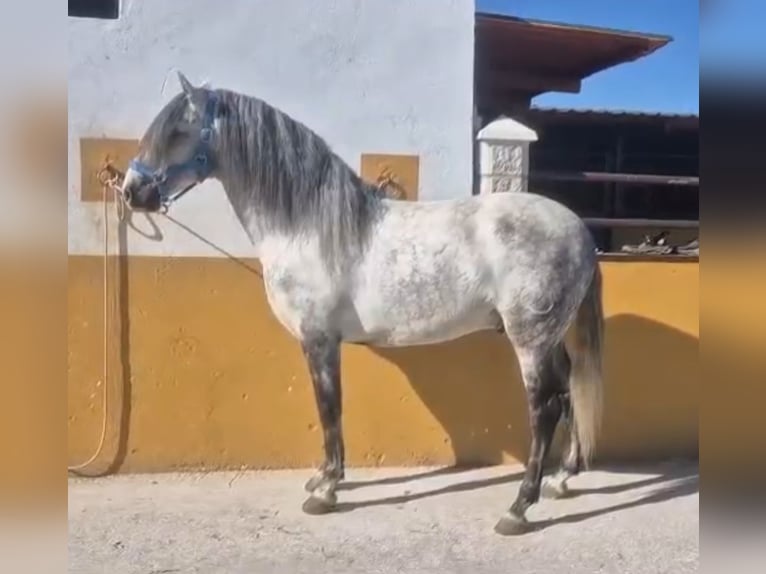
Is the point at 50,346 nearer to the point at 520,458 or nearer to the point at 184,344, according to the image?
the point at 184,344

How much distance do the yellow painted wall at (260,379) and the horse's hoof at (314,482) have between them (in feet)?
0.78

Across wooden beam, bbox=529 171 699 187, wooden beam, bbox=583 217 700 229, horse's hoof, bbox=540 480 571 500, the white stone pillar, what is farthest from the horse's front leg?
wooden beam, bbox=583 217 700 229

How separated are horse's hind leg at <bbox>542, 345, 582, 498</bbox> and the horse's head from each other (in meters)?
1.55

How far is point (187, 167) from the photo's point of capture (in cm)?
312

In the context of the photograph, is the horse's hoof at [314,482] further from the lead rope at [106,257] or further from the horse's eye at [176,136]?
the horse's eye at [176,136]

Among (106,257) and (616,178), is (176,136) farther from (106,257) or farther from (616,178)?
(616,178)

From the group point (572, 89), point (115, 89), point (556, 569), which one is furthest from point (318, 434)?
point (572, 89)

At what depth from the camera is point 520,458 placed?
12.5 feet

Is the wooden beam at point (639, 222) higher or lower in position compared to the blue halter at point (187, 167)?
lower

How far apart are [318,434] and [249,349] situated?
460 millimetres

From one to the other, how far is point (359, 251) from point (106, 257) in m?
1.07

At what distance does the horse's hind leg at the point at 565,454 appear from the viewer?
3.34 meters

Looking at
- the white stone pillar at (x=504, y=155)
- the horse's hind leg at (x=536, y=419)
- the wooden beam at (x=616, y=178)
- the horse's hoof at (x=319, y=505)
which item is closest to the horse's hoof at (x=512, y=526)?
the horse's hind leg at (x=536, y=419)

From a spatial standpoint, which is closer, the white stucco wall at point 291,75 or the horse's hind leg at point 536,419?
the horse's hind leg at point 536,419
